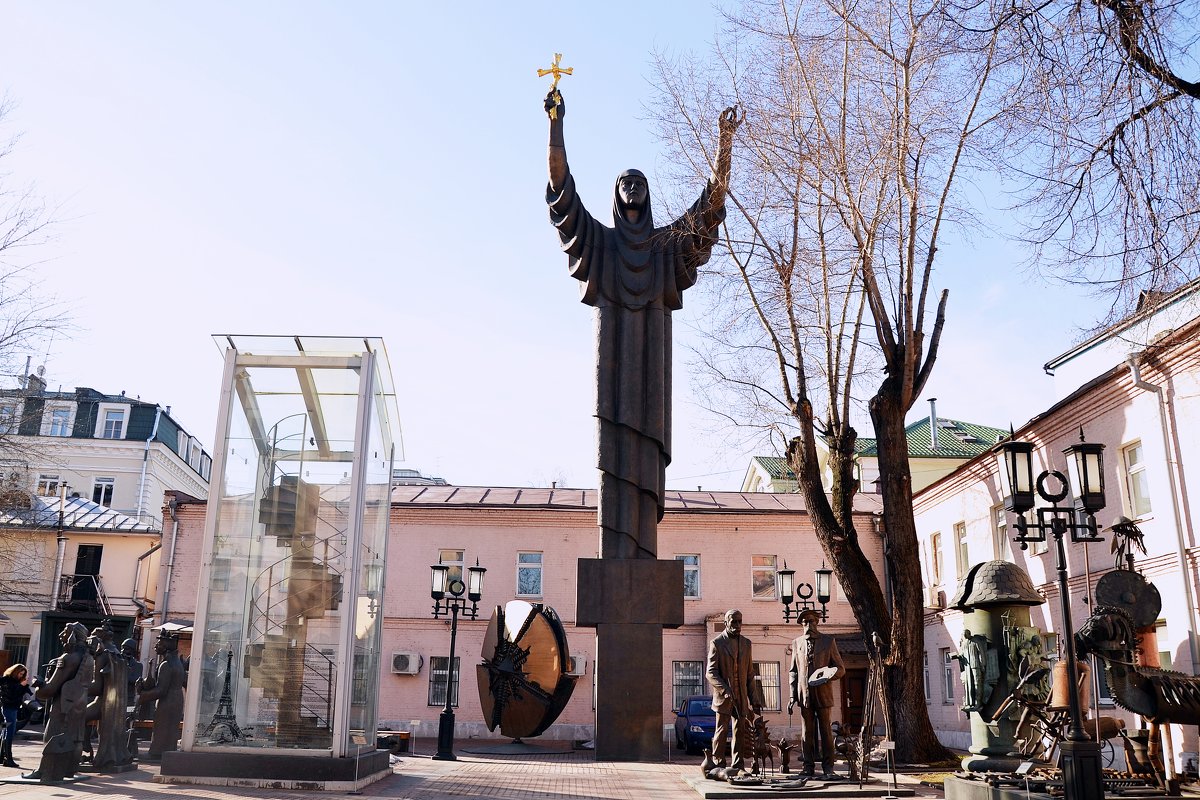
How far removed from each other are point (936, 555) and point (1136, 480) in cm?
1046

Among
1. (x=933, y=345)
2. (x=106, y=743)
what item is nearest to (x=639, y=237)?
(x=933, y=345)

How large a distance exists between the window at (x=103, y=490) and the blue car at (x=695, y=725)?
28.6 m

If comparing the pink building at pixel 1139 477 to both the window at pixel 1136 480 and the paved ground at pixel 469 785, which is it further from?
the paved ground at pixel 469 785

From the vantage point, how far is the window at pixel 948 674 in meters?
25.9

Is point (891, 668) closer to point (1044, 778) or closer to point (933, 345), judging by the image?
point (933, 345)

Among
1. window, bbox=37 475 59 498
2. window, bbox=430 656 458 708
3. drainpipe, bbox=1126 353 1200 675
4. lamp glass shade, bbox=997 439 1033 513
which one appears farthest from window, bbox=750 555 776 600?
window, bbox=37 475 59 498

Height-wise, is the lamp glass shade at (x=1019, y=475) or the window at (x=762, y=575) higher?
the window at (x=762, y=575)

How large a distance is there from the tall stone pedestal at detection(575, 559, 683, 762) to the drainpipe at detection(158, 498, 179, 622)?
20.3m

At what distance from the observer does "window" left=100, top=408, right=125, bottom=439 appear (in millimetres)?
42875

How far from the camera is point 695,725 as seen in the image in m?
21.4

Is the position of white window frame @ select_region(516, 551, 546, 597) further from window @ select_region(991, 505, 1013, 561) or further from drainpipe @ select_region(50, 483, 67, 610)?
drainpipe @ select_region(50, 483, 67, 610)

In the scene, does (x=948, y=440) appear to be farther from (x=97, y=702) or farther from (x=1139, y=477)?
(x=97, y=702)

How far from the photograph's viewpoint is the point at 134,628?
31.1 m

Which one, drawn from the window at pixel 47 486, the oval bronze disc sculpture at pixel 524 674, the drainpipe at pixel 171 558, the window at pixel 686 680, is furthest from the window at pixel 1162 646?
the window at pixel 47 486
